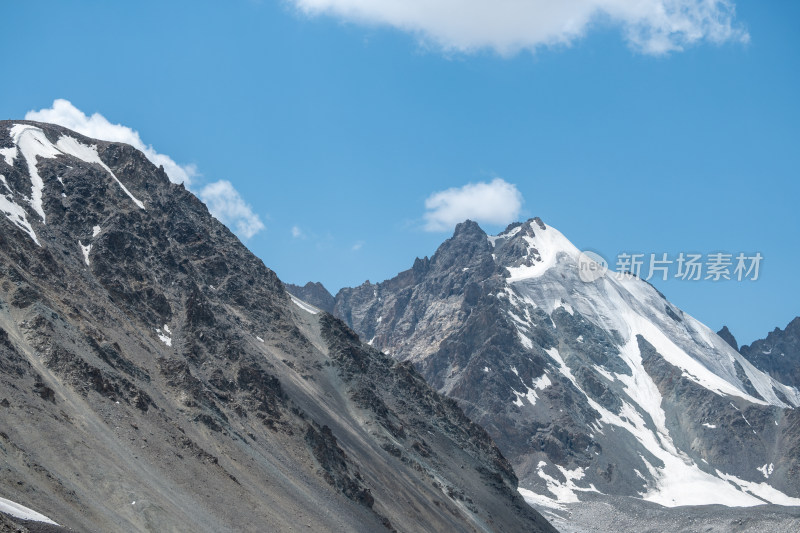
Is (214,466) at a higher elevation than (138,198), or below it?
below

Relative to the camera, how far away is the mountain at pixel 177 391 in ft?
284

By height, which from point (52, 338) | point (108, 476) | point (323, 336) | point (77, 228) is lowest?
point (108, 476)

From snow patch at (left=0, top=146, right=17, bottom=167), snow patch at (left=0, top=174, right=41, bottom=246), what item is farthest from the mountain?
snow patch at (left=0, top=146, right=17, bottom=167)

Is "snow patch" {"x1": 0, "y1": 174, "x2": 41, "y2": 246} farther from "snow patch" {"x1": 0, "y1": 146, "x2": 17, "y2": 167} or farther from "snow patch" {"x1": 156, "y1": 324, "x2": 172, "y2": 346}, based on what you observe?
"snow patch" {"x1": 156, "y1": 324, "x2": 172, "y2": 346}

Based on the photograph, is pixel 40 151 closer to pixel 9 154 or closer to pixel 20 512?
pixel 9 154

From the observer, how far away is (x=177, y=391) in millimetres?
116875

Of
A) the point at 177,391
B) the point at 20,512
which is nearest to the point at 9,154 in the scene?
the point at 177,391

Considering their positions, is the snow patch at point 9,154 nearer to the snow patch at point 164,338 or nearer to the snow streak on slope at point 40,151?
the snow streak on slope at point 40,151

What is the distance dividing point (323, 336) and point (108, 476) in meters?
98.8

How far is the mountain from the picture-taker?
86625 mm

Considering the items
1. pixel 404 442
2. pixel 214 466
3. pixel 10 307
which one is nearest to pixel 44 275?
pixel 10 307

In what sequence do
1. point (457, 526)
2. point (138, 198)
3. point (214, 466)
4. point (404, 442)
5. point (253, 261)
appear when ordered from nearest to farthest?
point (214, 466), point (457, 526), point (404, 442), point (138, 198), point (253, 261)

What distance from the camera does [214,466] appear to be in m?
103

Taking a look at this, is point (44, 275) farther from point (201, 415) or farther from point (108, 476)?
point (108, 476)
